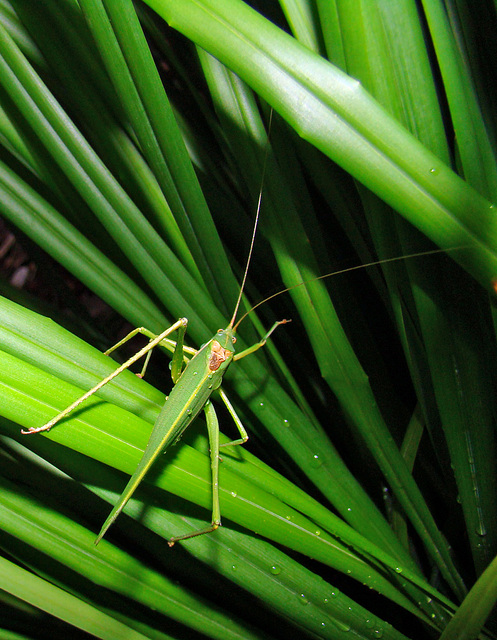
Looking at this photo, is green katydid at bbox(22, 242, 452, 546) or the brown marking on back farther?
the brown marking on back

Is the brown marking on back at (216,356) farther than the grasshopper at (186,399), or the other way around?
the brown marking on back at (216,356)

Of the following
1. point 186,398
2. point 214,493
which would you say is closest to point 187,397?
point 186,398

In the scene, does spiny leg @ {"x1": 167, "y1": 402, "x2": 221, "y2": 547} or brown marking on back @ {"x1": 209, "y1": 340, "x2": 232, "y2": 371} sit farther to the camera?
brown marking on back @ {"x1": 209, "y1": 340, "x2": 232, "y2": 371}

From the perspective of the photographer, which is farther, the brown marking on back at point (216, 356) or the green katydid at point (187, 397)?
the brown marking on back at point (216, 356)

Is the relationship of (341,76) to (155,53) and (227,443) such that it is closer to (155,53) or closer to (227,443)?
(227,443)

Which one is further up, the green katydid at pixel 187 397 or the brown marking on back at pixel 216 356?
the brown marking on back at pixel 216 356

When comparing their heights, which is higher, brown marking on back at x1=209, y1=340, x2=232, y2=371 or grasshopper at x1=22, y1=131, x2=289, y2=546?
brown marking on back at x1=209, y1=340, x2=232, y2=371

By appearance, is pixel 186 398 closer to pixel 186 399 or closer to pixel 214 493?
pixel 186 399

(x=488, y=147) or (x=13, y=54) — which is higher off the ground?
(x=488, y=147)

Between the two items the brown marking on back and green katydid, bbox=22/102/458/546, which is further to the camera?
the brown marking on back

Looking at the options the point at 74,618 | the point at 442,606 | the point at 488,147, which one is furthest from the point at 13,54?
the point at 442,606

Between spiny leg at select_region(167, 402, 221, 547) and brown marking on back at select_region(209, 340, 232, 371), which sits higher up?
brown marking on back at select_region(209, 340, 232, 371)
